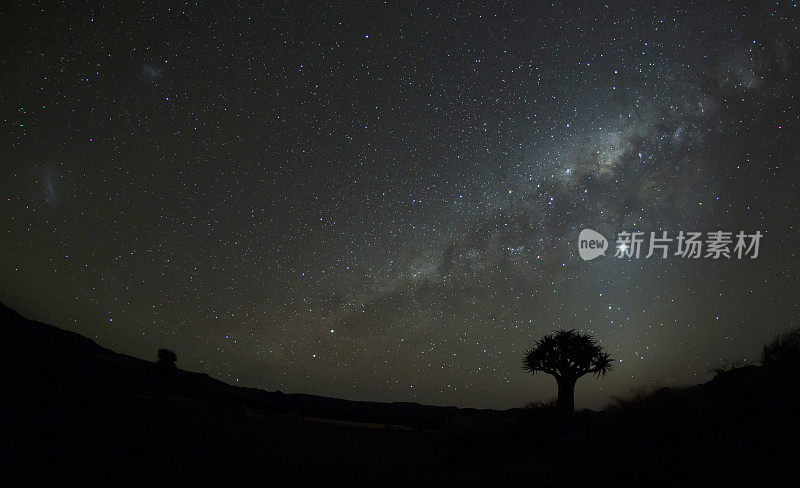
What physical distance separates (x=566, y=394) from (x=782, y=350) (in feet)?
27.4

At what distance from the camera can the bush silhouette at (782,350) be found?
9082mm

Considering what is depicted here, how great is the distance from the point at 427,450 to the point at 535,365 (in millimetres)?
9858

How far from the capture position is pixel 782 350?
10250mm

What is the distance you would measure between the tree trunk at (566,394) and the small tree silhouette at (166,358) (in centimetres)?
2508

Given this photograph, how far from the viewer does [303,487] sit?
21.3 ft

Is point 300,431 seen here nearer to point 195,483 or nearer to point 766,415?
point 195,483

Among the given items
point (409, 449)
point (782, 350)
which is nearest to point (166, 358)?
point (409, 449)

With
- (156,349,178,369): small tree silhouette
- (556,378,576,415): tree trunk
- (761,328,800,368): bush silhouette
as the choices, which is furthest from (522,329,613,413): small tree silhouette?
(156,349,178,369): small tree silhouette

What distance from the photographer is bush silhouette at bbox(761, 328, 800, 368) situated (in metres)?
9.08

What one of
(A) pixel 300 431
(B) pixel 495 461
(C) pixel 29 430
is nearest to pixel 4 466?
(C) pixel 29 430

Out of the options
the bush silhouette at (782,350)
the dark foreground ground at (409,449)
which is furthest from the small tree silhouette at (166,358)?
the bush silhouette at (782,350)

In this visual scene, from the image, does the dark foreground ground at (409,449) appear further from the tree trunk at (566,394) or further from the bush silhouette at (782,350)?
the tree trunk at (566,394)

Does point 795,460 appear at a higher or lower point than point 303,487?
higher

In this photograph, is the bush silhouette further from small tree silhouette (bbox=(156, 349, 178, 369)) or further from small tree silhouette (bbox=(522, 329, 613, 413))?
small tree silhouette (bbox=(156, 349, 178, 369))
